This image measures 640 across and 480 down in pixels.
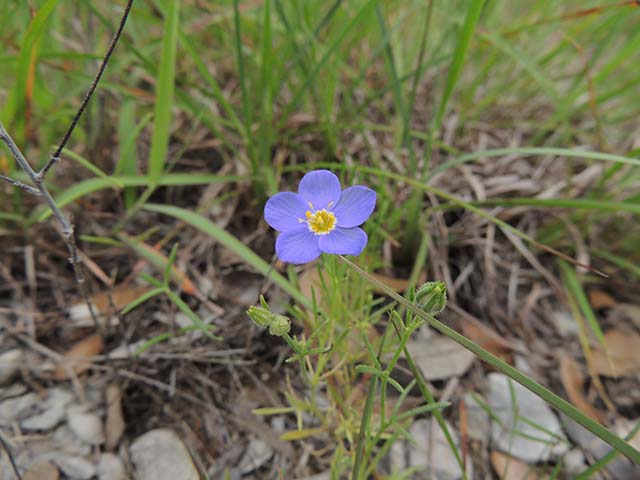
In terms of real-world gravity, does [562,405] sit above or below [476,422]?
above

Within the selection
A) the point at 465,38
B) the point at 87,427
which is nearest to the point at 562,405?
the point at 465,38

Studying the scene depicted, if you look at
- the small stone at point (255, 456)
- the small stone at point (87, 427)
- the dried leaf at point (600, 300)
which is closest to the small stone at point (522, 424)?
the dried leaf at point (600, 300)

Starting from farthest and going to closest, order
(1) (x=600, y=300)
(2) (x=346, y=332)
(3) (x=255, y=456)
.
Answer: (1) (x=600, y=300)
(3) (x=255, y=456)
(2) (x=346, y=332)

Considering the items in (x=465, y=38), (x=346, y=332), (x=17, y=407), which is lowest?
(x=17, y=407)

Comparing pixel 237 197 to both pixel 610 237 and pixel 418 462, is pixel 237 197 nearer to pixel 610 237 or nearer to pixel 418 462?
pixel 418 462

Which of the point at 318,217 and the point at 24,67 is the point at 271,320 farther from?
the point at 24,67

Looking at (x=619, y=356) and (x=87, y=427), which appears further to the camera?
(x=619, y=356)

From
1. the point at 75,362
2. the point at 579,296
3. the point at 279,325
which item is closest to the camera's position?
the point at 279,325
